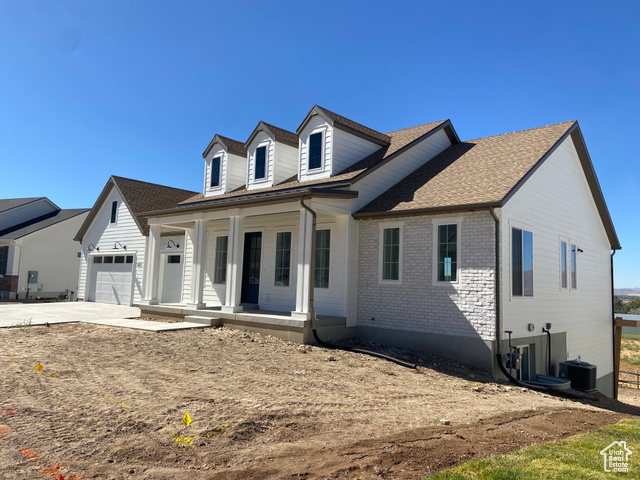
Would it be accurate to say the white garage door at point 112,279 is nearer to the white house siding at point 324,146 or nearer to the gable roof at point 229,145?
the gable roof at point 229,145

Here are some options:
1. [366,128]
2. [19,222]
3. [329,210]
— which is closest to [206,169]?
[366,128]

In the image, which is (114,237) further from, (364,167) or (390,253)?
(390,253)

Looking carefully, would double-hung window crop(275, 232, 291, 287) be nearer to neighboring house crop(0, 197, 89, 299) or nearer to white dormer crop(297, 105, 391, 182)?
white dormer crop(297, 105, 391, 182)

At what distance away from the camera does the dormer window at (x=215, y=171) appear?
56.5 ft

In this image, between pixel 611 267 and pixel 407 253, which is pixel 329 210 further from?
pixel 611 267

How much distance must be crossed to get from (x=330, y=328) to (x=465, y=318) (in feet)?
10.8

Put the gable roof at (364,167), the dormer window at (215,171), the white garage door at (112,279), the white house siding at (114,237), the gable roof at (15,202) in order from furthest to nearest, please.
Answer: the gable roof at (15,202) < the white garage door at (112,279) < the white house siding at (114,237) < the dormer window at (215,171) < the gable roof at (364,167)

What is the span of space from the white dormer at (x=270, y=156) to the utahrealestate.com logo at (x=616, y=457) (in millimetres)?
11845

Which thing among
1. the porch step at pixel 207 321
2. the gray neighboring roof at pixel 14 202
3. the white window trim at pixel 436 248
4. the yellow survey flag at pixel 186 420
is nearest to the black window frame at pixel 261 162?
the porch step at pixel 207 321

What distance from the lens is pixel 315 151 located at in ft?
46.7

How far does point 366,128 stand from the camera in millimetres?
15617

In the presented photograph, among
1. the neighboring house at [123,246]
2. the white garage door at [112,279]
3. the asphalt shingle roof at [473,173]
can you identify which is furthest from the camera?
the white garage door at [112,279]

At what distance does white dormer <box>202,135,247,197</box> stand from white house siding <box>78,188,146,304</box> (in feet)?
16.5

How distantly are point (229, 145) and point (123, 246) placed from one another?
7854 millimetres
